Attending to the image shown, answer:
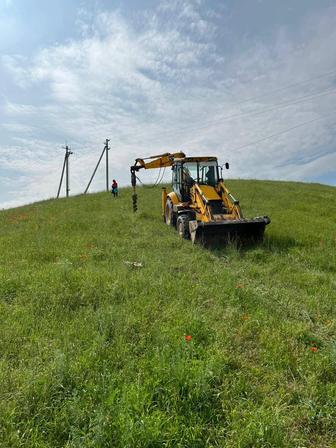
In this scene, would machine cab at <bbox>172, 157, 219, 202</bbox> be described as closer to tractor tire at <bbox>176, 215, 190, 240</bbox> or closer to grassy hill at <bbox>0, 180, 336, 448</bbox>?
tractor tire at <bbox>176, 215, 190, 240</bbox>

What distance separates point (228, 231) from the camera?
10.4 m

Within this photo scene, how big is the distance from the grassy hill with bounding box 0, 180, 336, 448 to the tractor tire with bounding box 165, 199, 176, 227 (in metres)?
5.61

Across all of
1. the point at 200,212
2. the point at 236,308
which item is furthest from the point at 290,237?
the point at 236,308

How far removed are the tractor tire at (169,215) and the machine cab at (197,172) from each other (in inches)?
40.0

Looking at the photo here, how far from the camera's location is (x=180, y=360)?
12.1 ft

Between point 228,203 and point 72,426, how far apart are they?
9.67m

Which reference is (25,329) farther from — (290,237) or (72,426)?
(290,237)

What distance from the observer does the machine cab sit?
12812mm

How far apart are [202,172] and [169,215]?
102 inches

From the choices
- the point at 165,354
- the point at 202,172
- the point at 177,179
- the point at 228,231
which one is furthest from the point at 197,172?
the point at 165,354

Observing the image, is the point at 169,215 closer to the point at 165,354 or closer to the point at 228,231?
the point at 228,231

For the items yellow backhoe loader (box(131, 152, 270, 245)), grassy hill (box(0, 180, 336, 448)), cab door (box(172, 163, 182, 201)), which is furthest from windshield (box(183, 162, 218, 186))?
grassy hill (box(0, 180, 336, 448))

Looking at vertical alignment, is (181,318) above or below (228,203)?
below

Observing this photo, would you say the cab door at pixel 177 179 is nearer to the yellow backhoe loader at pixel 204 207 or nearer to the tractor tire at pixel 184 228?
the yellow backhoe loader at pixel 204 207
